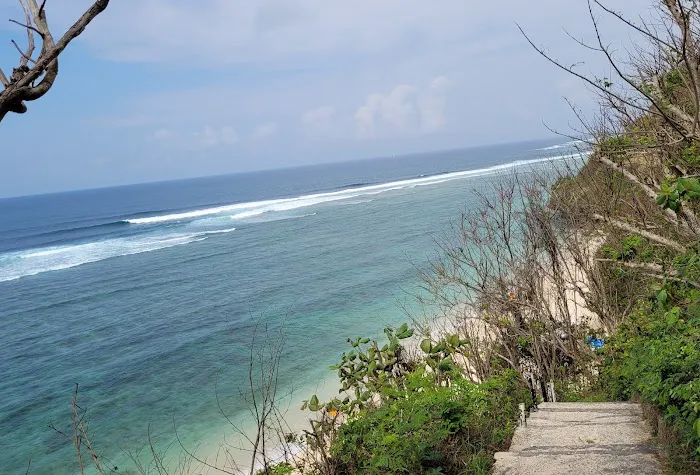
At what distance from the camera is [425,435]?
6270 millimetres

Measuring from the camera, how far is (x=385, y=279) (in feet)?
86.2

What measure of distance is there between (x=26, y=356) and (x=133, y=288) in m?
9.47

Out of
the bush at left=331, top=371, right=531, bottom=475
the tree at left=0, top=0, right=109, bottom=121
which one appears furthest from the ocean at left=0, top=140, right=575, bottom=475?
the tree at left=0, top=0, right=109, bottom=121

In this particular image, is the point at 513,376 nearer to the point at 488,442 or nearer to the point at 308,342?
the point at 488,442

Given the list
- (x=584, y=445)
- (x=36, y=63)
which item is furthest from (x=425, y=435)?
(x=36, y=63)

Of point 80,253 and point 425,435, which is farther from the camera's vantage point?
point 80,253

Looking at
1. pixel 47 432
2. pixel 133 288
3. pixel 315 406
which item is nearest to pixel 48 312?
pixel 133 288

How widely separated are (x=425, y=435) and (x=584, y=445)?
1884 mm

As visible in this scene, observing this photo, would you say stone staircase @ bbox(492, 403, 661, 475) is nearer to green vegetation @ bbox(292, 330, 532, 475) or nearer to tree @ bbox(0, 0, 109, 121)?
green vegetation @ bbox(292, 330, 532, 475)

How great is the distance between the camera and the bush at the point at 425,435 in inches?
237

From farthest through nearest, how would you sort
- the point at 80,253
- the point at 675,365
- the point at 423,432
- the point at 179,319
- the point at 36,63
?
the point at 80,253 → the point at 179,319 → the point at 423,432 → the point at 675,365 → the point at 36,63

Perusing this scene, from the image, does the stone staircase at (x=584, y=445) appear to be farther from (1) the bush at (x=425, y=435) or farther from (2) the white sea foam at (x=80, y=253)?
(2) the white sea foam at (x=80, y=253)

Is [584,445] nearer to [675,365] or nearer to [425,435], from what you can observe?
[675,365]

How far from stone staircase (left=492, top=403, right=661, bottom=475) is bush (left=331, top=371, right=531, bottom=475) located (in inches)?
15.7
